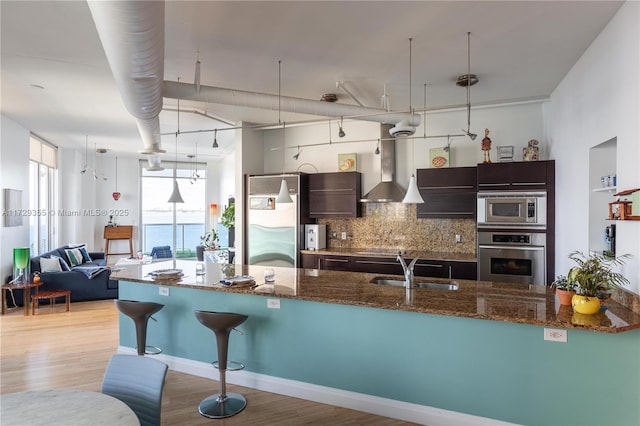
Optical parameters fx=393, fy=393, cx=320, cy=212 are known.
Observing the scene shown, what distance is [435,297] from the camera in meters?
2.93

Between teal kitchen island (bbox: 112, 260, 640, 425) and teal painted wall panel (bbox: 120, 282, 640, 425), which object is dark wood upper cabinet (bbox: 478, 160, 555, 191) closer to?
teal kitchen island (bbox: 112, 260, 640, 425)

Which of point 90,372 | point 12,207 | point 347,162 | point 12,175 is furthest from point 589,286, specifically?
point 12,175

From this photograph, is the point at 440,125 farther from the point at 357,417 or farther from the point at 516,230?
the point at 357,417

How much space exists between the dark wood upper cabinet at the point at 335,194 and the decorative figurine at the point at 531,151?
238 cm

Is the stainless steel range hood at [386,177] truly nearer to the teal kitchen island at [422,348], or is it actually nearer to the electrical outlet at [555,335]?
the teal kitchen island at [422,348]

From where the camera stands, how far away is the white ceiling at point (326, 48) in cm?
296

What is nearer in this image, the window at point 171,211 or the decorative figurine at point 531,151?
the decorative figurine at point 531,151

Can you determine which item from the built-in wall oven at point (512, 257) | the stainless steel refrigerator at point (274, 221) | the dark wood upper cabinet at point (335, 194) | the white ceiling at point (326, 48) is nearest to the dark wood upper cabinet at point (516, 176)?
the built-in wall oven at point (512, 257)

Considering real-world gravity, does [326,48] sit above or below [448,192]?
above

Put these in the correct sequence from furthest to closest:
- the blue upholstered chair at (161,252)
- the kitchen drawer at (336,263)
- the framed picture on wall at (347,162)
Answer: the blue upholstered chair at (161,252), the framed picture on wall at (347,162), the kitchen drawer at (336,263)

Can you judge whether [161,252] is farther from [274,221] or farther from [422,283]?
[422,283]

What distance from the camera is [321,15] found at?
120 inches

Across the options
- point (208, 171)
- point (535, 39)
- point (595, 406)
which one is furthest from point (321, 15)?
point (208, 171)

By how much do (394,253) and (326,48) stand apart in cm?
316
